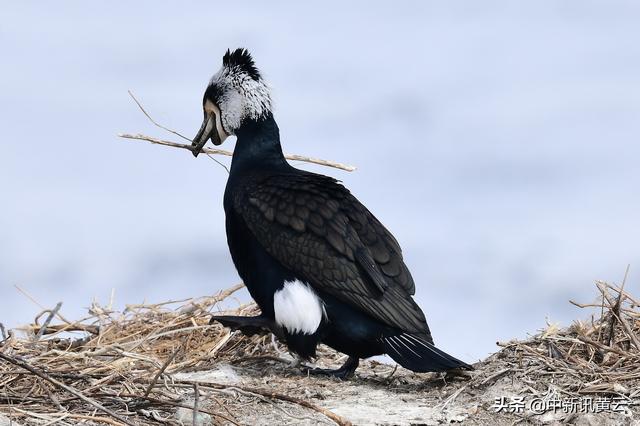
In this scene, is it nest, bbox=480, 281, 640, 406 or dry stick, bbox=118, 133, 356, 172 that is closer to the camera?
nest, bbox=480, 281, 640, 406

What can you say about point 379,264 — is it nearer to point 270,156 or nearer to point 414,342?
point 414,342

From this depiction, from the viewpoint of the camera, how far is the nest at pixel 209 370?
5637 millimetres

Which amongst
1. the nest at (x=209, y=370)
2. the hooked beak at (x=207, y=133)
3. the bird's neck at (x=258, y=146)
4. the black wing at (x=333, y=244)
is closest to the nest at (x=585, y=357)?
the nest at (x=209, y=370)

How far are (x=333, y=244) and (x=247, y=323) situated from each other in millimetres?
755

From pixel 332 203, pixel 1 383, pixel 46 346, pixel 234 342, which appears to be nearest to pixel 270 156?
pixel 332 203

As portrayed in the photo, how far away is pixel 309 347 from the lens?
6.70 metres

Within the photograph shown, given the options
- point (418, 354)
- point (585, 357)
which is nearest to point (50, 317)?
point (418, 354)

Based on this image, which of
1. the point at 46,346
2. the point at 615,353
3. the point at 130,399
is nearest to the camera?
the point at 130,399

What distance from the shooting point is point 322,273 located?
657 cm

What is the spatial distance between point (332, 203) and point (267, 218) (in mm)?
397

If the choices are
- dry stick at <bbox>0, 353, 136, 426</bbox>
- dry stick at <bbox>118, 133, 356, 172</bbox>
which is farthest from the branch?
dry stick at <bbox>0, 353, 136, 426</bbox>

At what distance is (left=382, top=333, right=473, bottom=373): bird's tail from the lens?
6391 millimetres

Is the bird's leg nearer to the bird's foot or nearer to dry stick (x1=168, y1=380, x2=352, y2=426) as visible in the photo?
the bird's foot

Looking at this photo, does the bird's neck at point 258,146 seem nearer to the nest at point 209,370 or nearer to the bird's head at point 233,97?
the bird's head at point 233,97
